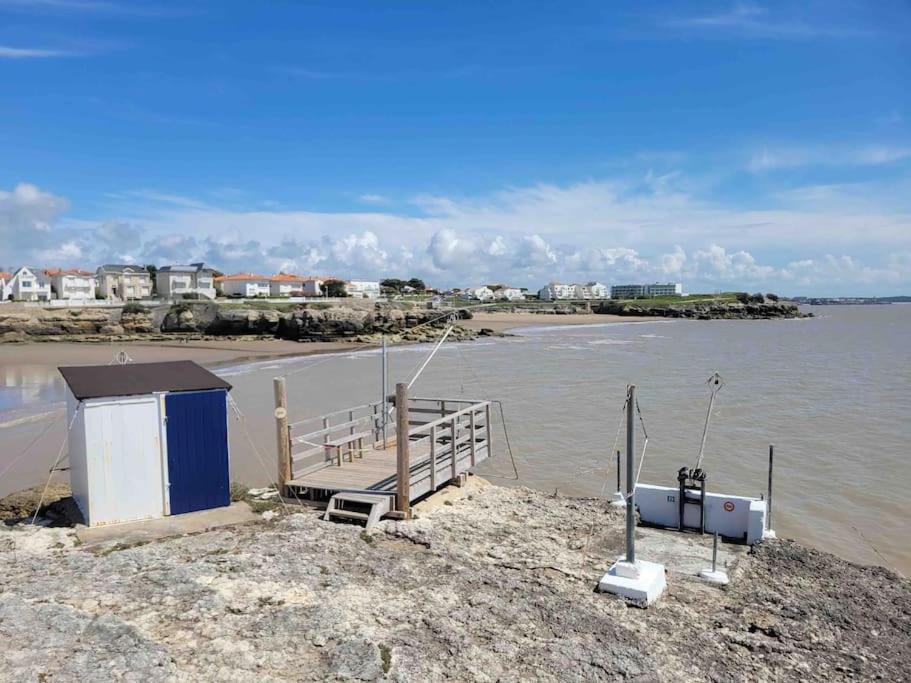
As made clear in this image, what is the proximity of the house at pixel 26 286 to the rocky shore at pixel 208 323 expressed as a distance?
35.0 metres

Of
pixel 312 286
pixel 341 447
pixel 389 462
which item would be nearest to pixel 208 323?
pixel 341 447

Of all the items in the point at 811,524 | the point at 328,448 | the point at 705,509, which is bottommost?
the point at 811,524

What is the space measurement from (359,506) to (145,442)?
3.34 metres

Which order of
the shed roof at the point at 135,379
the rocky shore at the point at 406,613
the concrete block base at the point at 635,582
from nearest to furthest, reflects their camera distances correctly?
the rocky shore at the point at 406,613 < the concrete block base at the point at 635,582 < the shed roof at the point at 135,379

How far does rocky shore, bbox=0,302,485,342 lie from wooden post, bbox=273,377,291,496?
45080 mm

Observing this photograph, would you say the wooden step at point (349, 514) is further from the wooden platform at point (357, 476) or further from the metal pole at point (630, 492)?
the metal pole at point (630, 492)

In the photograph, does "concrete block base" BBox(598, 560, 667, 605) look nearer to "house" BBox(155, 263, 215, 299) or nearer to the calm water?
the calm water

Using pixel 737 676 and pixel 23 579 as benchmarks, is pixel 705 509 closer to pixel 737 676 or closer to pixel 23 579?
pixel 737 676

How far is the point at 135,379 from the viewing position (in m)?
9.68

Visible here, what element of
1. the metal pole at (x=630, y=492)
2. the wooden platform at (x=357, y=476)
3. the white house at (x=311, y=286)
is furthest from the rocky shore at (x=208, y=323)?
the white house at (x=311, y=286)

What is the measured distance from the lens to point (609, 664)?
20.2 feet

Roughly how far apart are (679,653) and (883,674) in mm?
1980

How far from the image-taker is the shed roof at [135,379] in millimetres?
9234

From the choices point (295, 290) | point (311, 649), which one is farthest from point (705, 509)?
point (295, 290)
